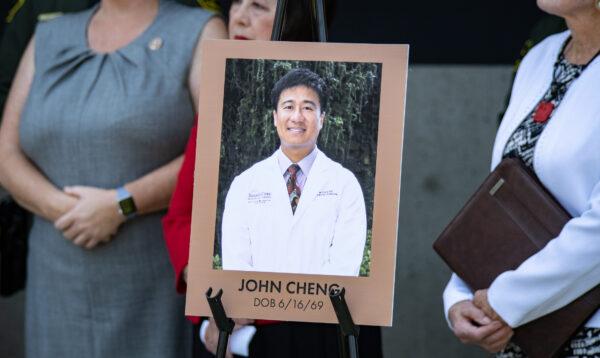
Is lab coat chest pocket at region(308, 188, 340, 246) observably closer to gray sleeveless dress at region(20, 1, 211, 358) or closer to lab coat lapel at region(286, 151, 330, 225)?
lab coat lapel at region(286, 151, 330, 225)

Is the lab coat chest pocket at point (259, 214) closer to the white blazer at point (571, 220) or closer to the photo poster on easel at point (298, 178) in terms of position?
the photo poster on easel at point (298, 178)

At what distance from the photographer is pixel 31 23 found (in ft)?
10.9

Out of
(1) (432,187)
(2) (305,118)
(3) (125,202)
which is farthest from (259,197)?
(1) (432,187)

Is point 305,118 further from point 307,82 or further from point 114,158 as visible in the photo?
point 114,158

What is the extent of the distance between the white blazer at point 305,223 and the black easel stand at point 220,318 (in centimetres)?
8

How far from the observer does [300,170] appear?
1955 mm

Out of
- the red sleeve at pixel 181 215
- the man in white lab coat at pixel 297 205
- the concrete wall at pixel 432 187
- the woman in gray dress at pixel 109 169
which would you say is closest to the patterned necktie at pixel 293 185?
the man in white lab coat at pixel 297 205

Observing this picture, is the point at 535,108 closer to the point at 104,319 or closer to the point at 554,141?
the point at 554,141

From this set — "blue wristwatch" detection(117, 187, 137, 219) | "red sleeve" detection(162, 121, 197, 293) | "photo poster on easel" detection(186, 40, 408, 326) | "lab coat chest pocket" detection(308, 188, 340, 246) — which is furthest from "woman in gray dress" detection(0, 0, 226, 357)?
"lab coat chest pocket" detection(308, 188, 340, 246)

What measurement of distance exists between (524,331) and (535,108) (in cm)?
49

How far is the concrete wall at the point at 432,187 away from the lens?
3.91 metres

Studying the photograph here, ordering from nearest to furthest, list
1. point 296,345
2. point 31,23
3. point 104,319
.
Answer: point 296,345, point 104,319, point 31,23

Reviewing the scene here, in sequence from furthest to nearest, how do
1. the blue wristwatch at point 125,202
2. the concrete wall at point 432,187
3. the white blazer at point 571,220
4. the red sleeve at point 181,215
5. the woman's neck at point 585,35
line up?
the concrete wall at point 432,187, the blue wristwatch at point 125,202, the red sleeve at point 181,215, the woman's neck at point 585,35, the white blazer at point 571,220

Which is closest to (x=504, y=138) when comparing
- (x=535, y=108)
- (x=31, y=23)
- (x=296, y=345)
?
(x=535, y=108)
